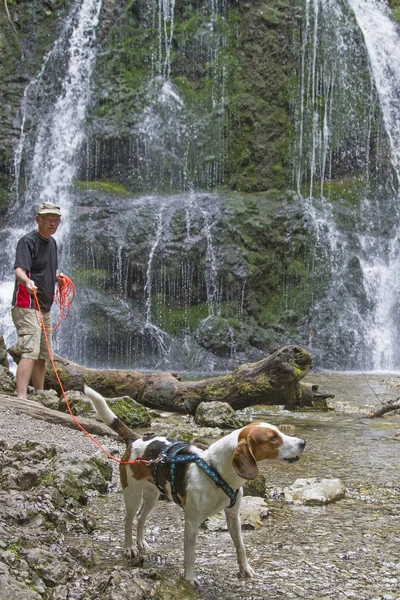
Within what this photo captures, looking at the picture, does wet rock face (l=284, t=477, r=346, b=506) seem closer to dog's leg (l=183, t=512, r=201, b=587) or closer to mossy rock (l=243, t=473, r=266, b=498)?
mossy rock (l=243, t=473, r=266, b=498)

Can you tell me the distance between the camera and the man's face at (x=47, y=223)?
616cm

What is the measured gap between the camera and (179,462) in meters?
2.92

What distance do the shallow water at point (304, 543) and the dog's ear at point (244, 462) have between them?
0.53 meters

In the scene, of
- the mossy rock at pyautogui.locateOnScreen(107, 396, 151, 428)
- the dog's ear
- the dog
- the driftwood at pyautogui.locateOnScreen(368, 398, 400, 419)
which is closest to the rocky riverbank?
the dog

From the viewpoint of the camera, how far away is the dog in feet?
9.10

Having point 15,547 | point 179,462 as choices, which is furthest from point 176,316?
point 15,547

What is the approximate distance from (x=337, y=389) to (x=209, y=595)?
29.2 ft

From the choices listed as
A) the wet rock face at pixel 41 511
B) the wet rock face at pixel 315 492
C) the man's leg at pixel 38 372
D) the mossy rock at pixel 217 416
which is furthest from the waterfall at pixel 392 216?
the wet rock face at pixel 41 511

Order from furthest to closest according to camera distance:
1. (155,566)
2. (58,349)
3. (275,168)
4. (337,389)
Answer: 1. (275,168)
2. (58,349)
3. (337,389)
4. (155,566)

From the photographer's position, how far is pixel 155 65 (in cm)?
2125

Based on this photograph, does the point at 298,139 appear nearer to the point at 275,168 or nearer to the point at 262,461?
the point at 275,168

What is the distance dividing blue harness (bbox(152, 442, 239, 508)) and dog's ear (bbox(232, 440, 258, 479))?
0.14 metres

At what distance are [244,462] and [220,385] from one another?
4.97 m

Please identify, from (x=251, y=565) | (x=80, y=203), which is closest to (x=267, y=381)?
(x=251, y=565)
